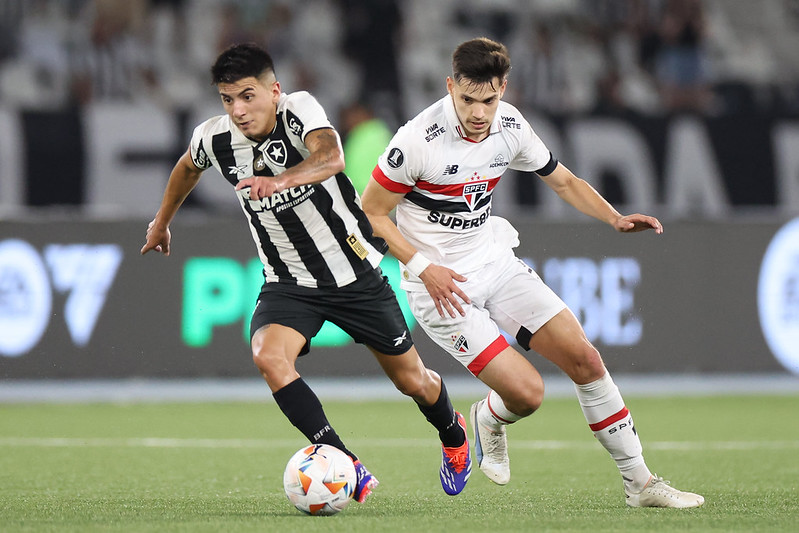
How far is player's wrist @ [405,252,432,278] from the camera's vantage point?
4855 millimetres

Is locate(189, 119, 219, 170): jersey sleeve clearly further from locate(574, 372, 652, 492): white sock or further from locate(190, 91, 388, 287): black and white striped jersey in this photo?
locate(574, 372, 652, 492): white sock

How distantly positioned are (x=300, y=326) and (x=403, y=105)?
8.89 m

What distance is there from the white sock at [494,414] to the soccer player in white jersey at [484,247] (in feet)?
0.35

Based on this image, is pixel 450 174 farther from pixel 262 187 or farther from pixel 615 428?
pixel 615 428

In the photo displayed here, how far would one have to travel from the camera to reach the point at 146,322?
9.75m

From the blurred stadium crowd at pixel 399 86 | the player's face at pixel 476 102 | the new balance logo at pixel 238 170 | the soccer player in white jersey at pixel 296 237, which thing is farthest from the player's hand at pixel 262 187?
the blurred stadium crowd at pixel 399 86

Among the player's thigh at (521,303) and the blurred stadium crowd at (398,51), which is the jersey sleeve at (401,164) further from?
the blurred stadium crowd at (398,51)

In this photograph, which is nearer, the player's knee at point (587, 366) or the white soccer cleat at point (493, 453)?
the player's knee at point (587, 366)

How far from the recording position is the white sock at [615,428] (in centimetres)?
486

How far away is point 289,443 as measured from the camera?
7.36 metres

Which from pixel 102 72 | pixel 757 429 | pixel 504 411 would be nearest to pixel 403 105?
pixel 102 72

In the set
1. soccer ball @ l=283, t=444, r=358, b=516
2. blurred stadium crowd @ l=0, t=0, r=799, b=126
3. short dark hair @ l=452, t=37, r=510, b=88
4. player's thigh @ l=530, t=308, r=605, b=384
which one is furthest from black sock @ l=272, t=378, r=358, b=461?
blurred stadium crowd @ l=0, t=0, r=799, b=126

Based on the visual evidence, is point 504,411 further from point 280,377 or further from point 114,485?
point 114,485

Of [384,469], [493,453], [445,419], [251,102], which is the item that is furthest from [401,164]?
[384,469]
